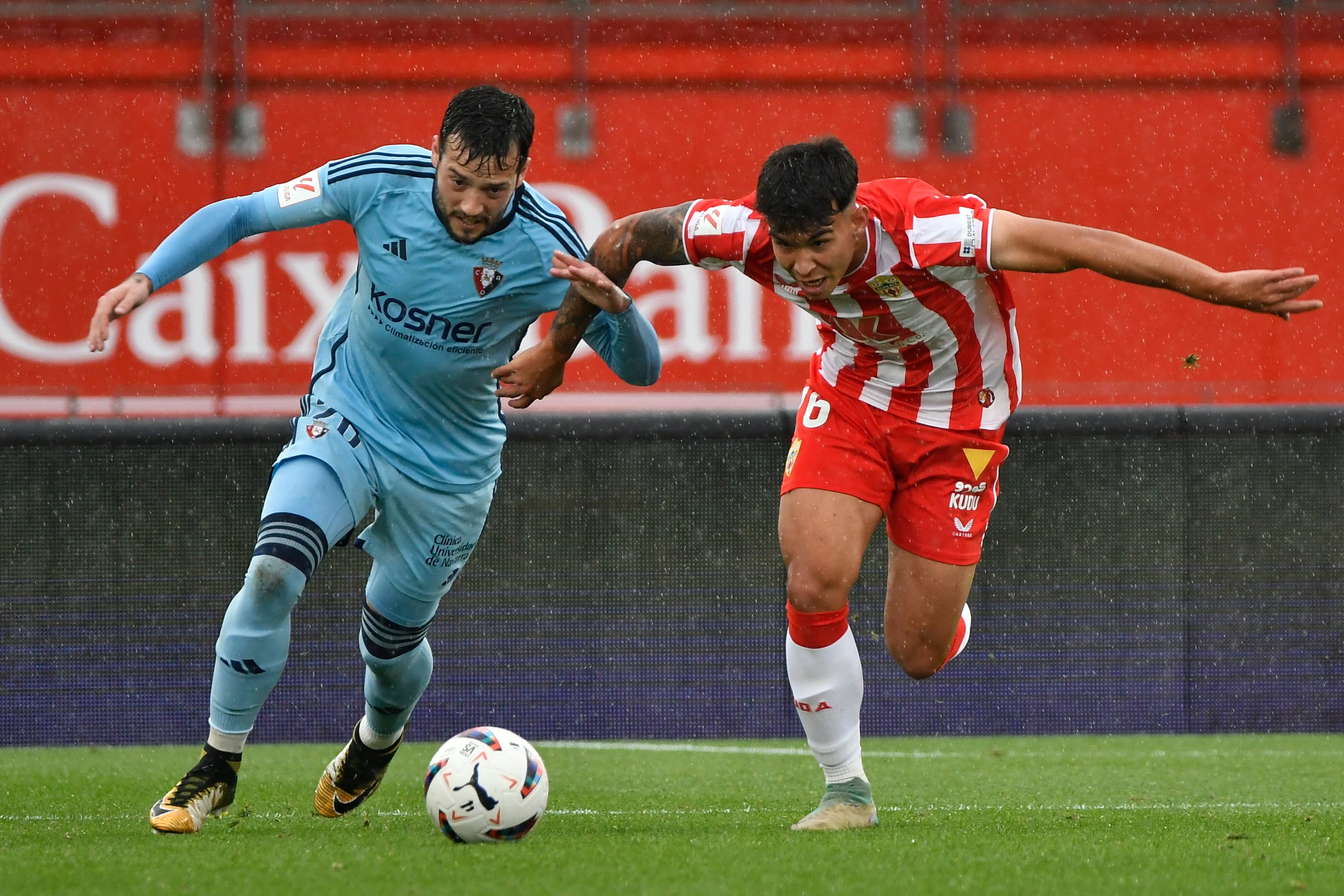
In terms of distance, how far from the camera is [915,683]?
7496 mm

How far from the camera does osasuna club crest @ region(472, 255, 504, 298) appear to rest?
469 centimetres

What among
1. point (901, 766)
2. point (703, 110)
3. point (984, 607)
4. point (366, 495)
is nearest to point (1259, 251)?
point (703, 110)

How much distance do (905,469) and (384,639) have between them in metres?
1.67

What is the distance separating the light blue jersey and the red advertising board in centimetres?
860

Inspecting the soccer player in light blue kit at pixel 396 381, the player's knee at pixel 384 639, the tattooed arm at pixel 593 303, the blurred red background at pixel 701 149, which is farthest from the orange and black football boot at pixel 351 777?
the blurred red background at pixel 701 149

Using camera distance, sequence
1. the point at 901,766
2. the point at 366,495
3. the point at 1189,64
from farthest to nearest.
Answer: the point at 1189,64
the point at 901,766
the point at 366,495

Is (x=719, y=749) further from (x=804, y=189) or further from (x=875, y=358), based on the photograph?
(x=804, y=189)

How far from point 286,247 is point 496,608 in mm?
7773

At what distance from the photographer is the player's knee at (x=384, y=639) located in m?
4.96

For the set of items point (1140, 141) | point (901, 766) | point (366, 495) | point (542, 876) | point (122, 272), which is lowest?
point (901, 766)

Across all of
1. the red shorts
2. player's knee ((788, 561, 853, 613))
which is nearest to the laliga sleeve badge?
the red shorts

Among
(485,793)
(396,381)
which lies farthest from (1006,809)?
(396,381)

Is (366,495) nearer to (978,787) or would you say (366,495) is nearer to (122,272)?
(978,787)

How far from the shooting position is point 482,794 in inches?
164
